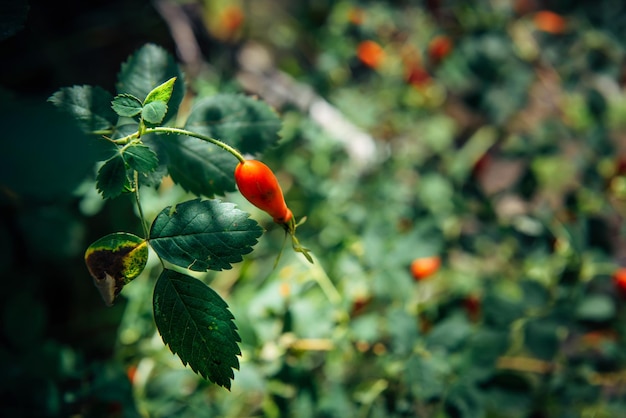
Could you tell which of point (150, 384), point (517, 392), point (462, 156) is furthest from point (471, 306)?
point (150, 384)

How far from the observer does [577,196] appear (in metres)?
1.39

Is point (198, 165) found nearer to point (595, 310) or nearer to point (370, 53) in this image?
point (595, 310)

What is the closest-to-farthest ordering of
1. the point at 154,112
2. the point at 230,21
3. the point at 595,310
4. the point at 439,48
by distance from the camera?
the point at 154,112 < the point at 595,310 < the point at 439,48 < the point at 230,21

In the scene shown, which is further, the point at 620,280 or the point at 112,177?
the point at 620,280

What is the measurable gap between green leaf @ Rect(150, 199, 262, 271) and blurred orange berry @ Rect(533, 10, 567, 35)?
1663 mm

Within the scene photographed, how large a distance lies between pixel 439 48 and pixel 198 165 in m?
1.33

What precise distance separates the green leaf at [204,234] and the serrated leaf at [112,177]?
6 centimetres

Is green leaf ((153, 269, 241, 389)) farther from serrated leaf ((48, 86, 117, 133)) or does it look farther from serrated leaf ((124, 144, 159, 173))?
serrated leaf ((48, 86, 117, 133))

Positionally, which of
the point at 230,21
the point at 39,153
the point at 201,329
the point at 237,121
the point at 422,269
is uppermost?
the point at 39,153

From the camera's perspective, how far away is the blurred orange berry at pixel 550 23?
174 cm

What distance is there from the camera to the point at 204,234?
1.80ft

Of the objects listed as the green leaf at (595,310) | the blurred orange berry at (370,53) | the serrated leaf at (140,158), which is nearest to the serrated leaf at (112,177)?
the serrated leaf at (140,158)

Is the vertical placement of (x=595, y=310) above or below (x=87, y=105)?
below

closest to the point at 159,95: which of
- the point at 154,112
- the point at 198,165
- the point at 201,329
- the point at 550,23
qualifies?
the point at 154,112
